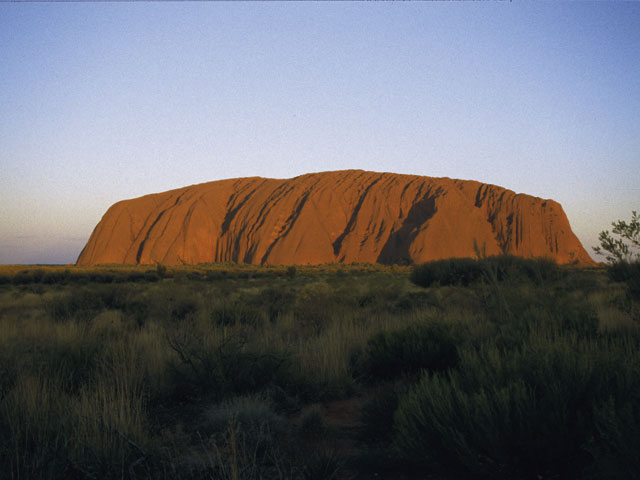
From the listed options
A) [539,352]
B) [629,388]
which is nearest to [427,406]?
[539,352]

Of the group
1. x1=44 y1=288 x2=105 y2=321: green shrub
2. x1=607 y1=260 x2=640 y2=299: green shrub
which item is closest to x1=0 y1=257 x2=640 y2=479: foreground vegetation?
x1=607 y1=260 x2=640 y2=299: green shrub

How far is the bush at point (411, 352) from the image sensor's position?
4652mm

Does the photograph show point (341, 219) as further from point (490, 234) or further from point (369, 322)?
point (369, 322)

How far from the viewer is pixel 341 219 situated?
2391 inches

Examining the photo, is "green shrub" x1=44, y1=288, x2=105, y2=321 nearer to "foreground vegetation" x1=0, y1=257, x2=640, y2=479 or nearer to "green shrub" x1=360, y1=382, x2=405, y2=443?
"foreground vegetation" x1=0, y1=257, x2=640, y2=479

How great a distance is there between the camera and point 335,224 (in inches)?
2357

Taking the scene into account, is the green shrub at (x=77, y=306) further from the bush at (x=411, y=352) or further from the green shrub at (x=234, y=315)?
the bush at (x=411, y=352)

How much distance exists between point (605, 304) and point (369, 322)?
5.31m

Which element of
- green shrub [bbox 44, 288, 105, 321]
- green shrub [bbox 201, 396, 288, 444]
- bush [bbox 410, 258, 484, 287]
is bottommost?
bush [bbox 410, 258, 484, 287]

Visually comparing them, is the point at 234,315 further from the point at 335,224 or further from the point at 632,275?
the point at 335,224

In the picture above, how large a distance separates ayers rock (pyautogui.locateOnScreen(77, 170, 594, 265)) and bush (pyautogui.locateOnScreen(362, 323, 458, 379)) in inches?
1849

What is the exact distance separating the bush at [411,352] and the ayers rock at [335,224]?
47.0 meters

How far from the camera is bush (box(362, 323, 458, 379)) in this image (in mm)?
4652

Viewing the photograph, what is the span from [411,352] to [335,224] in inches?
2174
